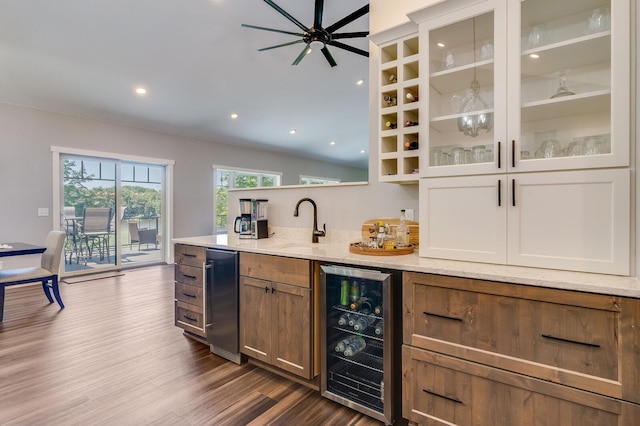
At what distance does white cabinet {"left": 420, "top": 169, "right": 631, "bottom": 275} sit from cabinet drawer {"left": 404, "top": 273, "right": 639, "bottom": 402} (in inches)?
11.5

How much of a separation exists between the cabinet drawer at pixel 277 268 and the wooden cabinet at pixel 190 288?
51 centimetres

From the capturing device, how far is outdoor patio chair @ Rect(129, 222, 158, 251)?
245 inches

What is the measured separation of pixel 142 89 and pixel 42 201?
2409 mm

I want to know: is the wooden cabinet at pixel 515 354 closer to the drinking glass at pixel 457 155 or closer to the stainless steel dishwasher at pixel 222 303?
the drinking glass at pixel 457 155

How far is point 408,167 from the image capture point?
6.93 feet

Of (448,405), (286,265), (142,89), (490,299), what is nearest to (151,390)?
(286,265)

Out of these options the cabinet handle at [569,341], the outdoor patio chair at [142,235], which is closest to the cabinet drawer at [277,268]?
the cabinet handle at [569,341]

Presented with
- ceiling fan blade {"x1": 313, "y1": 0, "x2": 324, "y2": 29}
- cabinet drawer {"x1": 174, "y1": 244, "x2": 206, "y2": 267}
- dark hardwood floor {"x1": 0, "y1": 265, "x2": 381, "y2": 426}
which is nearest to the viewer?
dark hardwood floor {"x1": 0, "y1": 265, "x2": 381, "y2": 426}

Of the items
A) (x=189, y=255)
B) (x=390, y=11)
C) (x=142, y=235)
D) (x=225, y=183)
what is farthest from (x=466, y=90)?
(x=225, y=183)

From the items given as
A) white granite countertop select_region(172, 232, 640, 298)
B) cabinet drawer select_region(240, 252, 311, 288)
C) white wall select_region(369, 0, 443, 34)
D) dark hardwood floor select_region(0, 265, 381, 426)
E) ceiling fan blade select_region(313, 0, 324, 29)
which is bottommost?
dark hardwood floor select_region(0, 265, 381, 426)

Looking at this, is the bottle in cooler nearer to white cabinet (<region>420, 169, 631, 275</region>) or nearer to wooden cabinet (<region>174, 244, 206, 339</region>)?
white cabinet (<region>420, 169, 631, 275</region>)

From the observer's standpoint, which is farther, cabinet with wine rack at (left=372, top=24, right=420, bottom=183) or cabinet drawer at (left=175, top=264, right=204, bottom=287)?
cabinet drawer at (left=175, top=264, right=204, bottom=287)

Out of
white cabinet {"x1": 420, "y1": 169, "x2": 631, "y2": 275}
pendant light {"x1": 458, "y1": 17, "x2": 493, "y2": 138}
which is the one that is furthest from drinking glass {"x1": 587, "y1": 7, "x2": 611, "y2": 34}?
white cabinet {"x1": 420, "y1": 169, "x2": 631, "y2": 275}

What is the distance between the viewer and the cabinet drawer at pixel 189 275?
8.73 feet
